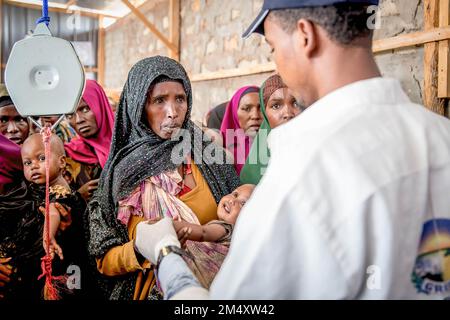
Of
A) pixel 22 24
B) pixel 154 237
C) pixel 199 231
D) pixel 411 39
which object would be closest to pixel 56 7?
pixel 22 24

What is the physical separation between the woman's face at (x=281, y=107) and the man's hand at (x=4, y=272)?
5.37 ft

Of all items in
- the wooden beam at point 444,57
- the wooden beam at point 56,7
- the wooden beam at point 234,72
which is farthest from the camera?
the wooden beam at point 56,7

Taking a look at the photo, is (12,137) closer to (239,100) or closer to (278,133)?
(239,100)

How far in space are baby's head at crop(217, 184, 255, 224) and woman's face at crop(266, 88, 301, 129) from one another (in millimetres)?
861

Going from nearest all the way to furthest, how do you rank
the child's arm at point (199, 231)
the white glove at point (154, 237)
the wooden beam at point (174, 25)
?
1. the white glove at point (154, 237)
2. the child's arm at point (199, 231)
3. the wooden beam at point (174, 25)

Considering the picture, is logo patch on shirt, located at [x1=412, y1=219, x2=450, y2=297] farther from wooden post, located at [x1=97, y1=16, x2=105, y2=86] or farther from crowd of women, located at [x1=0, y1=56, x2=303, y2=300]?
wooden post, located at [x1=97, y1=16, x2=105, y2=86]

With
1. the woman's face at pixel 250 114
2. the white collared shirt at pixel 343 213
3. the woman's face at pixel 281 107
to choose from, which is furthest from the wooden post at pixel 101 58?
the white collared shirt at pixel 343 213

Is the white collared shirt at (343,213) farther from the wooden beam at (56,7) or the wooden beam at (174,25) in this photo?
the wooden beam at (56,7)

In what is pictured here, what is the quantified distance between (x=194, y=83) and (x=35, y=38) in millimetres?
5674

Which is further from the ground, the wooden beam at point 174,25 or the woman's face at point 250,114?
the wooden beam at point 174,25

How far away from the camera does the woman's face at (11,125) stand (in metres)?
2.52

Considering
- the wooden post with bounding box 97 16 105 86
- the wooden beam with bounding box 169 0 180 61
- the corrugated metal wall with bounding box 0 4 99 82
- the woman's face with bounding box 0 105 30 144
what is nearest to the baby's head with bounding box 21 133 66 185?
the woman's face with bounding box 0 105 30 144

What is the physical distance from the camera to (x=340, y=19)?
0.94m

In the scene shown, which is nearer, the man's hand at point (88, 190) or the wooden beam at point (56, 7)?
the man's hand at point (88, 190)
